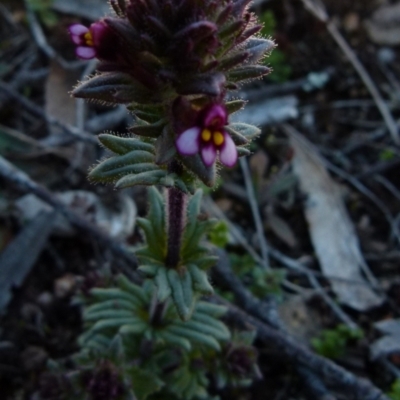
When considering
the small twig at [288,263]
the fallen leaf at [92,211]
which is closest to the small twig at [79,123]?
the fallen leaf at [92,211]

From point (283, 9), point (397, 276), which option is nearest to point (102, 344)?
point (397, 276)

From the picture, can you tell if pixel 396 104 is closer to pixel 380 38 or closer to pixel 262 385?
pixel 380 38

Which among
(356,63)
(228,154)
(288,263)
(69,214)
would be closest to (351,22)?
(356,63)

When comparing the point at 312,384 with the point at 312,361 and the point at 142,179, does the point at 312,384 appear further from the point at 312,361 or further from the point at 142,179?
the point at 142,179

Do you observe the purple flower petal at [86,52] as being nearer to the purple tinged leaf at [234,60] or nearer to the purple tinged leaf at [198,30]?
the purple tinged leaf at [198,30]

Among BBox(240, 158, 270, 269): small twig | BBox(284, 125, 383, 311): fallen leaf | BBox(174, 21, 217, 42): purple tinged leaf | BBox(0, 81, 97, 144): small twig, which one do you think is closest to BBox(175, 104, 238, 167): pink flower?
BBox(174, 21, 217, 42): purple tinged leaf
